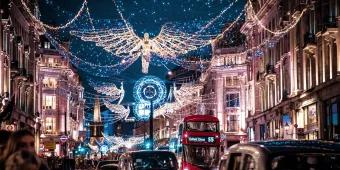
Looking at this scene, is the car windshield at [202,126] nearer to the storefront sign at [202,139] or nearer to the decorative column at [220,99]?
the storefront sign at [202,139]

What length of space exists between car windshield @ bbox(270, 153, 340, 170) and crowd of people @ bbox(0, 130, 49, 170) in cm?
245

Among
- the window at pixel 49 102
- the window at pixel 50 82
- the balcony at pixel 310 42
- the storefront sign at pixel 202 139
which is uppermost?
the window at pixel 50 82

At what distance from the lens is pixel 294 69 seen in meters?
51.2

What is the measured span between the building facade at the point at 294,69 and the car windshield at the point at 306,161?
3117cm

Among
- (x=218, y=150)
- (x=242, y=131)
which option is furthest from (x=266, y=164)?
(x=242, y=131)

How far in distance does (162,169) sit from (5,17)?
28957 mm

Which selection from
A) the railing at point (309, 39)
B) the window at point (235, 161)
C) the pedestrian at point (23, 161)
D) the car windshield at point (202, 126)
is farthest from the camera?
the railing at point (309, 39)

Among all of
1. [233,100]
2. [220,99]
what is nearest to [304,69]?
[233,100]

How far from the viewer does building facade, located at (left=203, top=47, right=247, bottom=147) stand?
89562 millimetres

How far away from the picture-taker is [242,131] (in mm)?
88438

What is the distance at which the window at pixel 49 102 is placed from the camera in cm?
9131

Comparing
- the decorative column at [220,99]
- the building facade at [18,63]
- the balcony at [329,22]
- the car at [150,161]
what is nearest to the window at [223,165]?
the car at [150,161]

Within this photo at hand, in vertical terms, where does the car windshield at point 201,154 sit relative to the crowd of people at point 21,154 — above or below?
below

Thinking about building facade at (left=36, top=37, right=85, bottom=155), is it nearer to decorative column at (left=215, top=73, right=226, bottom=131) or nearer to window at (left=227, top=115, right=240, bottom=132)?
decorative column at (left=215, top=73, right=226, bottom=131)
